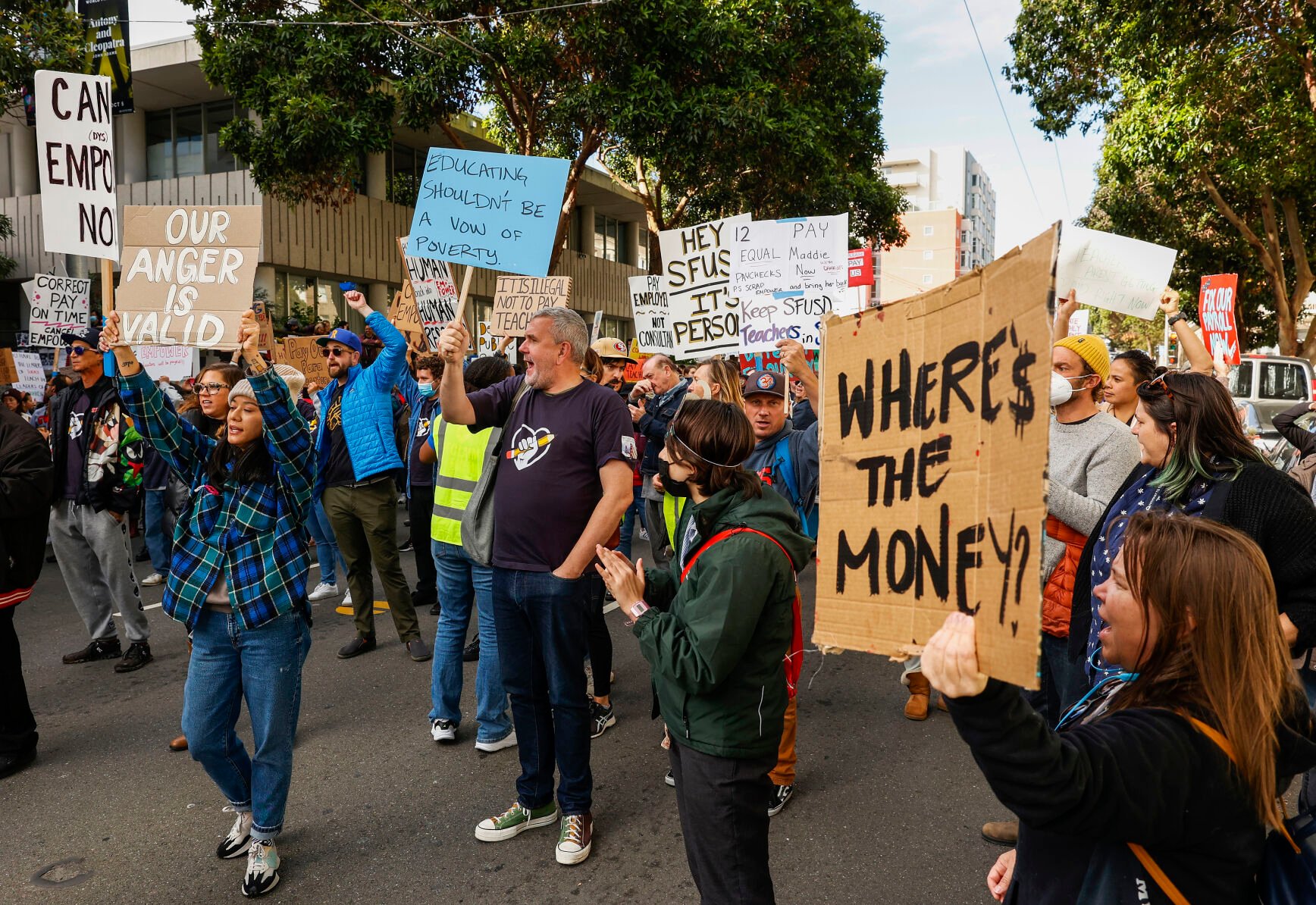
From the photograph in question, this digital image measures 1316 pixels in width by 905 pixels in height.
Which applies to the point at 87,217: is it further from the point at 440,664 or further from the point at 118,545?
the point at 440,664

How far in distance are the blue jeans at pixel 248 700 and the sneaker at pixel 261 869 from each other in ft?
0.12

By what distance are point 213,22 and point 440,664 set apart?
13721 mm

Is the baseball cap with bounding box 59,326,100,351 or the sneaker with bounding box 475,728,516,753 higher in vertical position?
the baseball cap with bounding box 59,326,100,351

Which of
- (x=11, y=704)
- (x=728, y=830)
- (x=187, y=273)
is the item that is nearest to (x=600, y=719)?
(x=728, y=830)

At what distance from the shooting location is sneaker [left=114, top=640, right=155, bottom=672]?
5578 millimetres

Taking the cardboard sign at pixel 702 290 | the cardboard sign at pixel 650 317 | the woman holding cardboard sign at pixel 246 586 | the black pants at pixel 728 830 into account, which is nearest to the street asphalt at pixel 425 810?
the woman holding cardboard sign at pixel 246 586

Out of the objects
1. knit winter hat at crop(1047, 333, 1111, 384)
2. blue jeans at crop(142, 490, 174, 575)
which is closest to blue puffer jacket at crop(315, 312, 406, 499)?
blue jeans at crop(142, 490, 174, 575)

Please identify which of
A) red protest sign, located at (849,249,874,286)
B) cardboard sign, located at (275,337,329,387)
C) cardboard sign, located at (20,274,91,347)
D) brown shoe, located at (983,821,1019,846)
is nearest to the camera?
brown shoe, located at (983,821,1019,846)

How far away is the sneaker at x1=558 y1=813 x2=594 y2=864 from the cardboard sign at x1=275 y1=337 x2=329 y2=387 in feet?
19.6

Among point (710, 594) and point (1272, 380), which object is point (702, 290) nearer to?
point (710, 594)

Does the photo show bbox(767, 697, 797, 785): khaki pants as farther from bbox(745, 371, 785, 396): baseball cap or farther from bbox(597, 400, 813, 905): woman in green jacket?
bbox(745, 371, 785, 396): baseball cap

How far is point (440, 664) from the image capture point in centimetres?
442

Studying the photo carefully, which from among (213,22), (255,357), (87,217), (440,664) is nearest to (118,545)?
(87,217)

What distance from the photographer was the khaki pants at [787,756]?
12.4 ft
